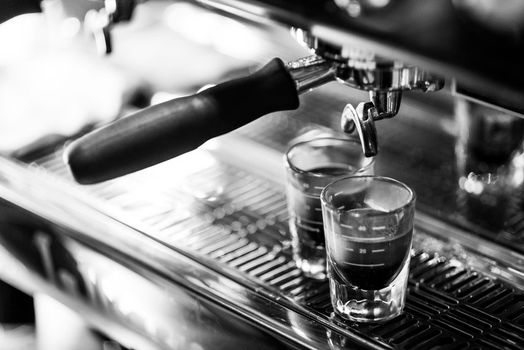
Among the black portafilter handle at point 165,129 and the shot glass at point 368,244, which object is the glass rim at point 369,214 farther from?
the black portafilter handle at point 165,129

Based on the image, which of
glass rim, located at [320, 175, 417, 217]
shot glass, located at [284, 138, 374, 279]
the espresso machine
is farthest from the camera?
shot glass, located at [284, 138, 374, 279]

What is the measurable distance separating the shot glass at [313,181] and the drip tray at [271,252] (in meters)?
0.02

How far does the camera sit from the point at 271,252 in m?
0.97

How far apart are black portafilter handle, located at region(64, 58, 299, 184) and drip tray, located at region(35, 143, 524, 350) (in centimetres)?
22

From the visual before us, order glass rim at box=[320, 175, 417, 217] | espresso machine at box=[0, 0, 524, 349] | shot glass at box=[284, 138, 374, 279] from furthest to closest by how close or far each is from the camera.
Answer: shot glass at box=[284, 138, 374, 279] → glass rim at box=[320, 175, 417, 217] → espresso machine at box=[0, 0, 524, 349]

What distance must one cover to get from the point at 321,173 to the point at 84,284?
0.30 meters

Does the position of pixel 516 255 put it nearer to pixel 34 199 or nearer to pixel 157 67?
pixel 34 199

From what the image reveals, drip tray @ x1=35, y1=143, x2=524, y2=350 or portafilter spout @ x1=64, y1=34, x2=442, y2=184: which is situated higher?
portafilter spout @ x1=64, y1=34, x2=442, y2=184

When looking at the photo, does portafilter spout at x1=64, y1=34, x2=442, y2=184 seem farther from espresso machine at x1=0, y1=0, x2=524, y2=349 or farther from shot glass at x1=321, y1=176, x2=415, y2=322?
shot glass at x1=321, y1=176, x2=415, y2=322

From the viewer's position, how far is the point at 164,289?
930mm

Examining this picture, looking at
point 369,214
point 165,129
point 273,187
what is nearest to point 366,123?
point 369,214

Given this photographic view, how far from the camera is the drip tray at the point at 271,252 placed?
831mm

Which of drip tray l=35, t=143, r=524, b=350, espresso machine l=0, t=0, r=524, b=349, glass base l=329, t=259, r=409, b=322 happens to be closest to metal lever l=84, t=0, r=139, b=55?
espresso machine l=0, t=0, r=524, b=349

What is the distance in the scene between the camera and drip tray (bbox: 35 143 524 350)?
0.83 metres
